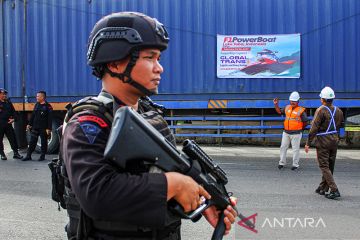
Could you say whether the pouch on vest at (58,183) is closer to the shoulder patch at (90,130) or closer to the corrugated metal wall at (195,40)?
the shoulder patch at (90,130)

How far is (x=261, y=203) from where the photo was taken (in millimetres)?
5945

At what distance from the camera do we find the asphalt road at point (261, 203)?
461 centimetres

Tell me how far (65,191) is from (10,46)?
10942mm

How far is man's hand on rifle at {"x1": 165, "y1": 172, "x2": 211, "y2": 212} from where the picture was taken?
1.37 m

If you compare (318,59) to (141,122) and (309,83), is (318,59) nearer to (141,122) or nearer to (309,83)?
(309,83)

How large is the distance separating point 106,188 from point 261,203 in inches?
193

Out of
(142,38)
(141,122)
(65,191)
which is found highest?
(142,38)

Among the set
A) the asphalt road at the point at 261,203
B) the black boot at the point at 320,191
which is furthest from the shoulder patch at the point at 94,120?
the black boot at the point at 320,191

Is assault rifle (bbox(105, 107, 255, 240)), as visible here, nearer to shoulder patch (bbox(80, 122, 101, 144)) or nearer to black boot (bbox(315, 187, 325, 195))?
shoulder patch (bbox(80, 122, 101, 144))

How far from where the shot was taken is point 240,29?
429 inches

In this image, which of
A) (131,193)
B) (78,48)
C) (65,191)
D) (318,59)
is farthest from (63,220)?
(318,59)

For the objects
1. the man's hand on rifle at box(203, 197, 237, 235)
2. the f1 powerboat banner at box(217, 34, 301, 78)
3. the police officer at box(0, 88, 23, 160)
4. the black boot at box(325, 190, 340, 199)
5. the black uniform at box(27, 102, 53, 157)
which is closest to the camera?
the man's hand on rifle at box(203, 197, 237, 235)

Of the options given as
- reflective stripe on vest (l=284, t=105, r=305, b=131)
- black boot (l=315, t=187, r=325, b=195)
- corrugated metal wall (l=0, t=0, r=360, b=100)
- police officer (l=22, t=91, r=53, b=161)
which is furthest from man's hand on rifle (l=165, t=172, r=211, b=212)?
corrugated metal wall (l=0, t=0, r=360, b=100)

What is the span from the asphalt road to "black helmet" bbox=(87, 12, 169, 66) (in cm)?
Result: 135
